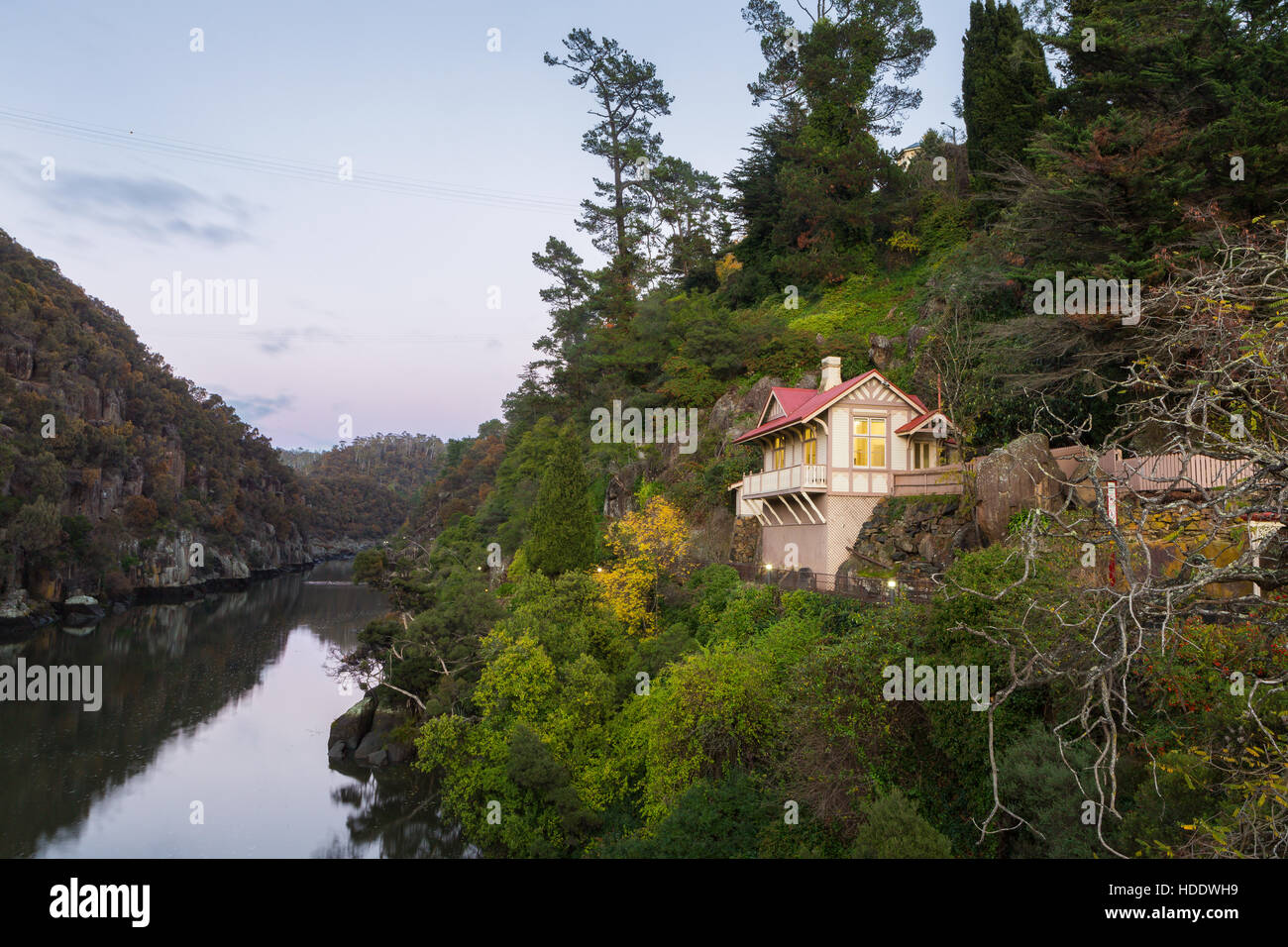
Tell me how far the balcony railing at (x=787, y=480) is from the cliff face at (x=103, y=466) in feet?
156

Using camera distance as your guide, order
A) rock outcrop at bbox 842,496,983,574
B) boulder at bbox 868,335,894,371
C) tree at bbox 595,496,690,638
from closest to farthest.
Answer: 1. rock outcrop at bbox 842,496,983,574
2. tree at bbox 595,496,690,638
3. boulder at bbox 868,335,894,371

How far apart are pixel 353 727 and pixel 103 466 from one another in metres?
62.4

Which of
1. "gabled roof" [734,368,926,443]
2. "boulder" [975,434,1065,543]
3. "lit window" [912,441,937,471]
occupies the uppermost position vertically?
"gabled roof" [734,368,926,443]

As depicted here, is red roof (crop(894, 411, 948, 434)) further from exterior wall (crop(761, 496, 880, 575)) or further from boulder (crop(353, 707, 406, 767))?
boulder (crop(353, 707, 406, 767))

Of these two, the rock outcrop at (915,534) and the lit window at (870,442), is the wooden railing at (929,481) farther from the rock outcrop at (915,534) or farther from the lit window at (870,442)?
the lit window at (870,442)

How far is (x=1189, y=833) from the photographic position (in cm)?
828

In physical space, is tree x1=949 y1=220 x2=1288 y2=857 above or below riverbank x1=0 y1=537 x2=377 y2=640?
above

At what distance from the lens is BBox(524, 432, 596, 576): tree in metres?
32.4

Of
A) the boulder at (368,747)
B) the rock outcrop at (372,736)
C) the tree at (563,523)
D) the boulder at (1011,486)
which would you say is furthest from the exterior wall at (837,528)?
the boulder at (368,747)

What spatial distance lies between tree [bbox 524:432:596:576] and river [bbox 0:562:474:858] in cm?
967

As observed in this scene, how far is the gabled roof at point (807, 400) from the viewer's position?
80.9 feet

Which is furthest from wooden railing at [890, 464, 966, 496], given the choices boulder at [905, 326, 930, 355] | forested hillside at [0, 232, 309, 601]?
forested hillside at [0, 232, 309, 601]

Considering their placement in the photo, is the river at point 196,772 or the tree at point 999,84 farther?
the tree at point 999,84
